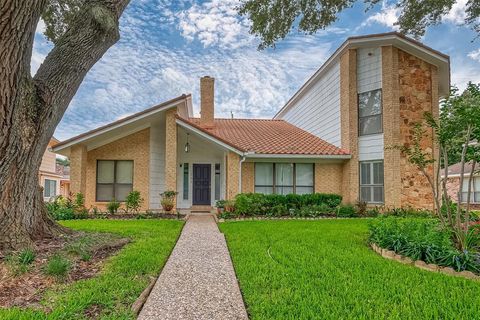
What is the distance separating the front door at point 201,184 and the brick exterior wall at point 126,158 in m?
2.36

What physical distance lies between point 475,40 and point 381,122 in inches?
174

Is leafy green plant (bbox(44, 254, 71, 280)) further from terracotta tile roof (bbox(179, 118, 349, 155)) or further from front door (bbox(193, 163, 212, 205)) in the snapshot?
front door (bbox(193, 163, 212, 205))

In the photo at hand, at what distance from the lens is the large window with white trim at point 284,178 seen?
50.7ft

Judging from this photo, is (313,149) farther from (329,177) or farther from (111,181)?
(111,181)

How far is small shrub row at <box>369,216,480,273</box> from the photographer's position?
5.16 metres

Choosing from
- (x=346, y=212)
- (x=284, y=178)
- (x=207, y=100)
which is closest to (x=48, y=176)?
(x=207, y=100)

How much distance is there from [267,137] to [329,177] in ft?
13.0

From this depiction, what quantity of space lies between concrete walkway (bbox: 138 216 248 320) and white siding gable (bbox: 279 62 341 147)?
437 inches

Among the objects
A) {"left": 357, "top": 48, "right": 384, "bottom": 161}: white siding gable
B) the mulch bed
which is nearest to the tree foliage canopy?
{"left": 357, "top": 48, "right": 384, "bottom": 161}: white siding gable

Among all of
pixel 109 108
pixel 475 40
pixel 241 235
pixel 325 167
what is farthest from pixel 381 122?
pixel 109 108

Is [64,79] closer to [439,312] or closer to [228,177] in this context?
[439,312]

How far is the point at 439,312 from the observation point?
11.6 ft

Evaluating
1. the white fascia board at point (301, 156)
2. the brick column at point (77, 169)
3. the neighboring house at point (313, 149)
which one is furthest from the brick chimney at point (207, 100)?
the brick column at point (77, 169)

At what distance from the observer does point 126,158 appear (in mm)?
14445
